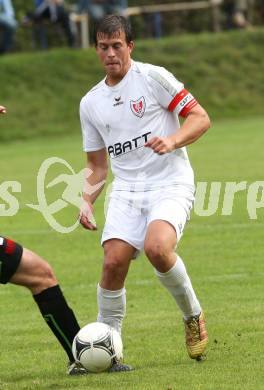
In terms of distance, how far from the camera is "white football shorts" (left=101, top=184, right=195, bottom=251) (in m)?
7.38

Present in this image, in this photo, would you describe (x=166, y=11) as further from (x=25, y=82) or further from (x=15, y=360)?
(x=15, y=360)

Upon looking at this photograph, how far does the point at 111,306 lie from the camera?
7.48m

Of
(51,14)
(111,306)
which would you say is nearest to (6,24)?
(51,14)

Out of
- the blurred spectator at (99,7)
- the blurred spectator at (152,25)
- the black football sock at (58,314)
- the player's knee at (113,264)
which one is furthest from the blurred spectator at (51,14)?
the black football sock at (58,314)

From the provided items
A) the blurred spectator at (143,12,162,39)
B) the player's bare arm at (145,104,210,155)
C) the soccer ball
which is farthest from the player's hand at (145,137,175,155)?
the blurred spectator at (143,12,162,39)

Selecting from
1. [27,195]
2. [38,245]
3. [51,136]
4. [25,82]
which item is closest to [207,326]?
[38,245]

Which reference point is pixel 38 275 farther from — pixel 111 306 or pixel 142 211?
pixel 142 211

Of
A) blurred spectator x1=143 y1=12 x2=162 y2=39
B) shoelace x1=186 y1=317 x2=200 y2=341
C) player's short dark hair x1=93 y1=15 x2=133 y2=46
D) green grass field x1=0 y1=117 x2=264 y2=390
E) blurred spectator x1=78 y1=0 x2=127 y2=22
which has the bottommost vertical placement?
blurred spectator x1=143 y1=12 x2=162 y2=39

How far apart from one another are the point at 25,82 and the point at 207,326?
22523mm

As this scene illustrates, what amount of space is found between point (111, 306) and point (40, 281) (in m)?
0.60

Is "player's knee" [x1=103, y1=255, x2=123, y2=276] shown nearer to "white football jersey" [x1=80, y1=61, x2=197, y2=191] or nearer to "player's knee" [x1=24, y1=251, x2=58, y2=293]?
"player's knee" [x1=24, y1=251, x2=58, y2=293]

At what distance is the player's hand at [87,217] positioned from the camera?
25.1 ft

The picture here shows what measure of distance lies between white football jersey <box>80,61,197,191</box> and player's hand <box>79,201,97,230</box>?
0.26 m

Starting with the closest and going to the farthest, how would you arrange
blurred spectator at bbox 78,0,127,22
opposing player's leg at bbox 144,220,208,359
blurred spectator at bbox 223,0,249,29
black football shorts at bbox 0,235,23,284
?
1. black football shorts at bbox 0,235,23,284
2. opposing player's leg at bbox 144,220,208,359
3. blurred spectator at bbox 78,0,127,22
4. blurred spectator at bbox 223,0,249,29
